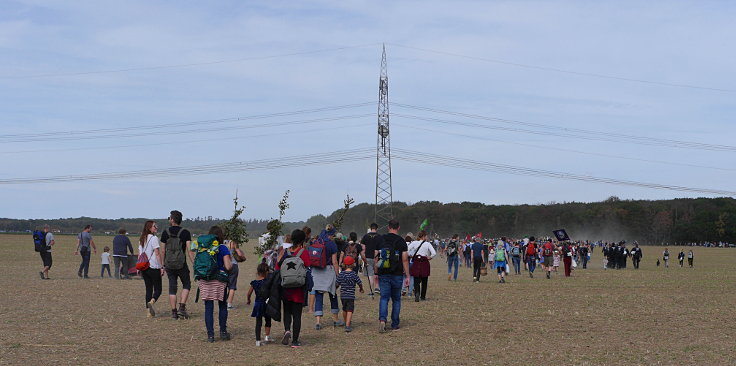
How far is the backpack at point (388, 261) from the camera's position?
1358 cm

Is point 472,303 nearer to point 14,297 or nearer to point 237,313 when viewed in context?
point 237,313

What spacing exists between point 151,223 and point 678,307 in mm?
11867

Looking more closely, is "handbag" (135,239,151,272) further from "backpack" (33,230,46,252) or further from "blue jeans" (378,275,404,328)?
"backpack" (33,230,46,252)

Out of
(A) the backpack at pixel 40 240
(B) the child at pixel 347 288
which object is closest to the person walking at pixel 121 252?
(A) the backpack at pixel 40 240

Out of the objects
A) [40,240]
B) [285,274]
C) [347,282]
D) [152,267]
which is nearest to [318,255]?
[347,282]

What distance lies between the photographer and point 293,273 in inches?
461

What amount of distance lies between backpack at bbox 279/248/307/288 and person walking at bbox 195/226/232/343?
3.22ft

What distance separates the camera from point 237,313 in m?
16.3

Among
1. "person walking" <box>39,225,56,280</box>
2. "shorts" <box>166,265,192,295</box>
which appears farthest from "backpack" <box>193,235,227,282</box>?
"person walking" <box>39,225,56,280</box>

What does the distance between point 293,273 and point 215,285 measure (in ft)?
4.33

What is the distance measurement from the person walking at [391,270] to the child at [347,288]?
544 millimetres

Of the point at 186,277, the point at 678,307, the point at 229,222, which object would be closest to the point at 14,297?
the point at 229,222

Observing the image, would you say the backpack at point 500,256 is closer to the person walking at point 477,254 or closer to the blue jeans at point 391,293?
the person walking at point 477,254

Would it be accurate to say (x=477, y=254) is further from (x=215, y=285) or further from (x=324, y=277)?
(x=215, y=285)
